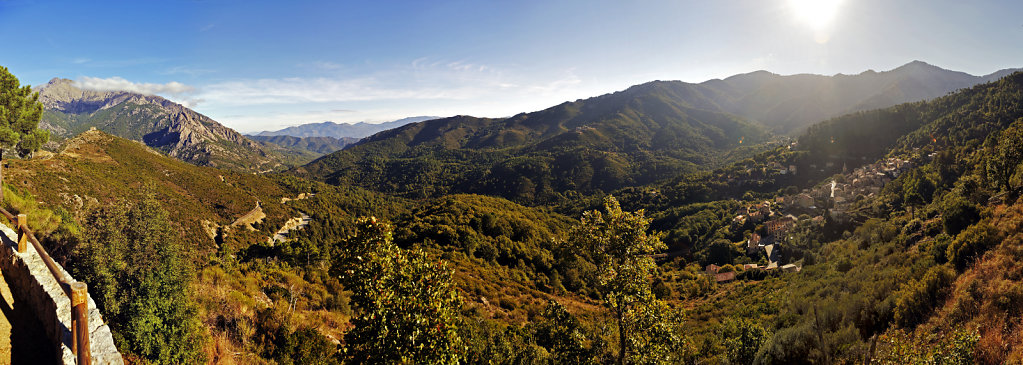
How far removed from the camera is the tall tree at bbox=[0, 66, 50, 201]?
17.3 metres

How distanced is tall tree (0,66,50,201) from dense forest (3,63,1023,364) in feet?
9.32

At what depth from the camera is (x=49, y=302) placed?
23.1 feet

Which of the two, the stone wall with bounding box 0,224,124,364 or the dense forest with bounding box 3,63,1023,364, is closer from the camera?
the stone wall with bounding box 0,224,124,364

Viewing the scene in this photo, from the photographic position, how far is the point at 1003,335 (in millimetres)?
9297

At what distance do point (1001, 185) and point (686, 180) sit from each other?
91.6 meters

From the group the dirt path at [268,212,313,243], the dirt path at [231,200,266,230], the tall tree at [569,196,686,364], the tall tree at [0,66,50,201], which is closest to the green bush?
the tall tree at [569,196,686,364]

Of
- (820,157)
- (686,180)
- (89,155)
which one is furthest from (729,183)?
(89,155)

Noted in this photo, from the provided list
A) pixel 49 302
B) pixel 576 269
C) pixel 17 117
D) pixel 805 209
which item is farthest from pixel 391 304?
pixel 805 209

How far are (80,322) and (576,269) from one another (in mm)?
44192

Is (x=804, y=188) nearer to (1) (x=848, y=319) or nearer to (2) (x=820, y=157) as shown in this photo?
(2) (x=820, y=157)

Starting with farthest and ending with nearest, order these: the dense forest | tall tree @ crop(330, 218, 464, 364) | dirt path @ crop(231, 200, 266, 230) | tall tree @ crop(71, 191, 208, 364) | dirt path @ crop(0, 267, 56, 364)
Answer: dirt path @ crop(231, 200, 266, 230) → tall tree @ crop(71, 191, 208, 364) → the dense forest → dirt path @ crop(0, 267, 56, 364) → tall tree @ crop(330, 218, 464, 364)

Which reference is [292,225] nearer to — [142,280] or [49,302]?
[142,280]

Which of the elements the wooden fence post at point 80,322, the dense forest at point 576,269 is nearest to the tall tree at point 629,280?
the dense forest at point 576,269

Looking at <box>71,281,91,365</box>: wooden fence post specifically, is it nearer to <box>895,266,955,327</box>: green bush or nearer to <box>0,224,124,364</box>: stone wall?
<box>0,224,124,364</box>: stone wall
